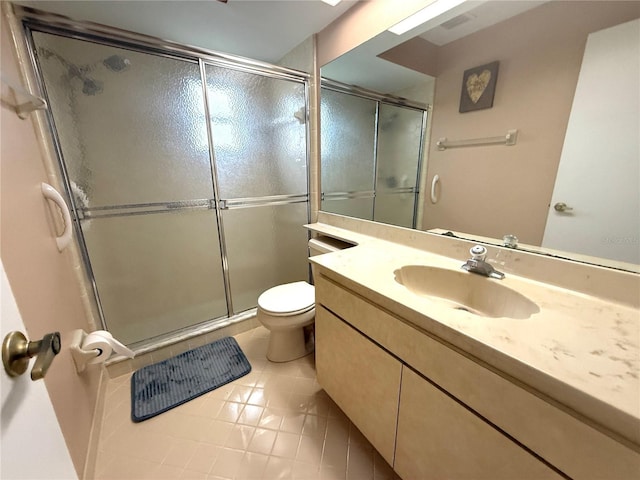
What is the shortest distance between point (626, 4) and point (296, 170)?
67.1 inches

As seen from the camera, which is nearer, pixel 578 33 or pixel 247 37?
pixel 578 33

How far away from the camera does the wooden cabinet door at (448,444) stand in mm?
575

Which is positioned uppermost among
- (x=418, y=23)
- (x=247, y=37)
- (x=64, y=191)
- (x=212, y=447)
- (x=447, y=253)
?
(x=247, y=37)

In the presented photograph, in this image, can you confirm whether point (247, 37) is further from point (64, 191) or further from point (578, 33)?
point (578, 33)

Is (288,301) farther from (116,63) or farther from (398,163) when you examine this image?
(116,63)

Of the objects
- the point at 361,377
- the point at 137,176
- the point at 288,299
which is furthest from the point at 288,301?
the point at 137,176

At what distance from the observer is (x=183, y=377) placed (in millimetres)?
1531

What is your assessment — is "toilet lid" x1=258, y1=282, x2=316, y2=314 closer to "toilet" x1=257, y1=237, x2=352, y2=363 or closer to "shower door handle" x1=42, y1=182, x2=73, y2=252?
"toilet" x1=257, y1=237, x2=352, y2=363

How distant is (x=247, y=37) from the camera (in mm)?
1727

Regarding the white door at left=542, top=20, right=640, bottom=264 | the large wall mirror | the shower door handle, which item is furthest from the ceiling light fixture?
the shower door handle

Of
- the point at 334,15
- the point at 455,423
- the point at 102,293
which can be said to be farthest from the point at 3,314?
the point at 334,15

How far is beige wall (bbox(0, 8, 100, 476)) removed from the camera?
77 cm

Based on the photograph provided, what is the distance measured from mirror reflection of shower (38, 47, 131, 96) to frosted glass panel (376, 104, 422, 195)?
59.8 inches

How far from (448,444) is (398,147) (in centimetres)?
140
